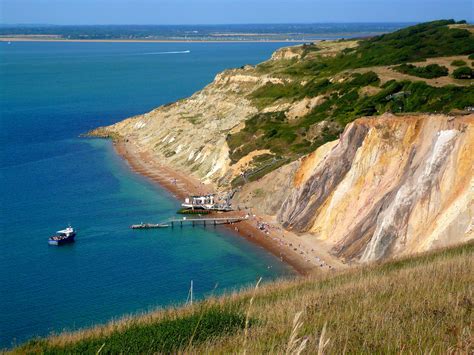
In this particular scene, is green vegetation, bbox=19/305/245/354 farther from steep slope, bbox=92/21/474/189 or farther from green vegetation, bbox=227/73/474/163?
green vegetation, bbox=227/73/474/163

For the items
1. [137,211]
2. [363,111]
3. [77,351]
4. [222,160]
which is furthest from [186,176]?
[77,351]

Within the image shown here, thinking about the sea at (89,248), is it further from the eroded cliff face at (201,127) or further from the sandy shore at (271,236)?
the eroded cliff face at (201,127)

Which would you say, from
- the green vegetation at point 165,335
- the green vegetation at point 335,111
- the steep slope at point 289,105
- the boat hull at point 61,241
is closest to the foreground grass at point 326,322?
the green vegetation at point 165,335

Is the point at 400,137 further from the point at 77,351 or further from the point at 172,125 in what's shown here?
the point at 172,125

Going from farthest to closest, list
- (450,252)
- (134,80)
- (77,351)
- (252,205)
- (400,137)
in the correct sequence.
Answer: (134,80)
(252,205)
(400,137)
(450,252)
(77,351)

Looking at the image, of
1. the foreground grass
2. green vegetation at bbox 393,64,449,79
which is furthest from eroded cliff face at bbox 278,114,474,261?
green vegetation at bbox 393,64,449,79

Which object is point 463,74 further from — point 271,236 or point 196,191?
point 271,236

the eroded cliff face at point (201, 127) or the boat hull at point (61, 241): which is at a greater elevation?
the eroded cliff face at point (201, 127)
